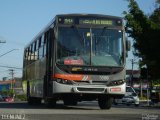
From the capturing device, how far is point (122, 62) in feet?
69.9

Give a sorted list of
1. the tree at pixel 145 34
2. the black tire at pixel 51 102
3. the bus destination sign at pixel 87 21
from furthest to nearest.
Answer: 1. the tree at pixel 145 34
2. the black tire at pixel 51 102
3. the bus destination sign at pixel 87 21

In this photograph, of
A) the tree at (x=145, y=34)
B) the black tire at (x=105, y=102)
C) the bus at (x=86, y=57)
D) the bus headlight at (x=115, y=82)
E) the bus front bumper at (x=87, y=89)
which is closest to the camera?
the bus front bumper at (x=87, y=89)

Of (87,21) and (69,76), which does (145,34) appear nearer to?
(87,21)

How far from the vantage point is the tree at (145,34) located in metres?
32.8

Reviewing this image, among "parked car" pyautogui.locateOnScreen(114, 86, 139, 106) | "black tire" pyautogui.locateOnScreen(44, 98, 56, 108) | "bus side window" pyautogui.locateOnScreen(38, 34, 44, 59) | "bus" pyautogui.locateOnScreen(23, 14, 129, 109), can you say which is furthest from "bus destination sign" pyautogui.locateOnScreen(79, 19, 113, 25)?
"parked car" pyautogui.locateOnScreen(114, 86, 139, 106)

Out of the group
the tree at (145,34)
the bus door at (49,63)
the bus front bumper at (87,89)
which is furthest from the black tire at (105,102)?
the tree at (145,34)

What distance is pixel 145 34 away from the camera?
33000 mm

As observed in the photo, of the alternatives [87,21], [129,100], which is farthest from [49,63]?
[129,100]

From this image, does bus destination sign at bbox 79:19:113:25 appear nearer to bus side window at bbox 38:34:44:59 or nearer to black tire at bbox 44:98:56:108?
bus side window at bbox 38:34:44:59

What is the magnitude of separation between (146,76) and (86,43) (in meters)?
16.4

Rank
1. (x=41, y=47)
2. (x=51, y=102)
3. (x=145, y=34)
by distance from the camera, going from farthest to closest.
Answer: (x=145, y=34)
(x=41, y=47)
(x=51, y=102)

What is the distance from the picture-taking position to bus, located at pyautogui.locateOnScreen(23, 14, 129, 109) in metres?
20.9

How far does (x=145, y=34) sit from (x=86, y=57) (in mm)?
12589

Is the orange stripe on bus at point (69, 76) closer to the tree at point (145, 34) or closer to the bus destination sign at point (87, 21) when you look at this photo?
the bus destination sign at point (87, 21)
